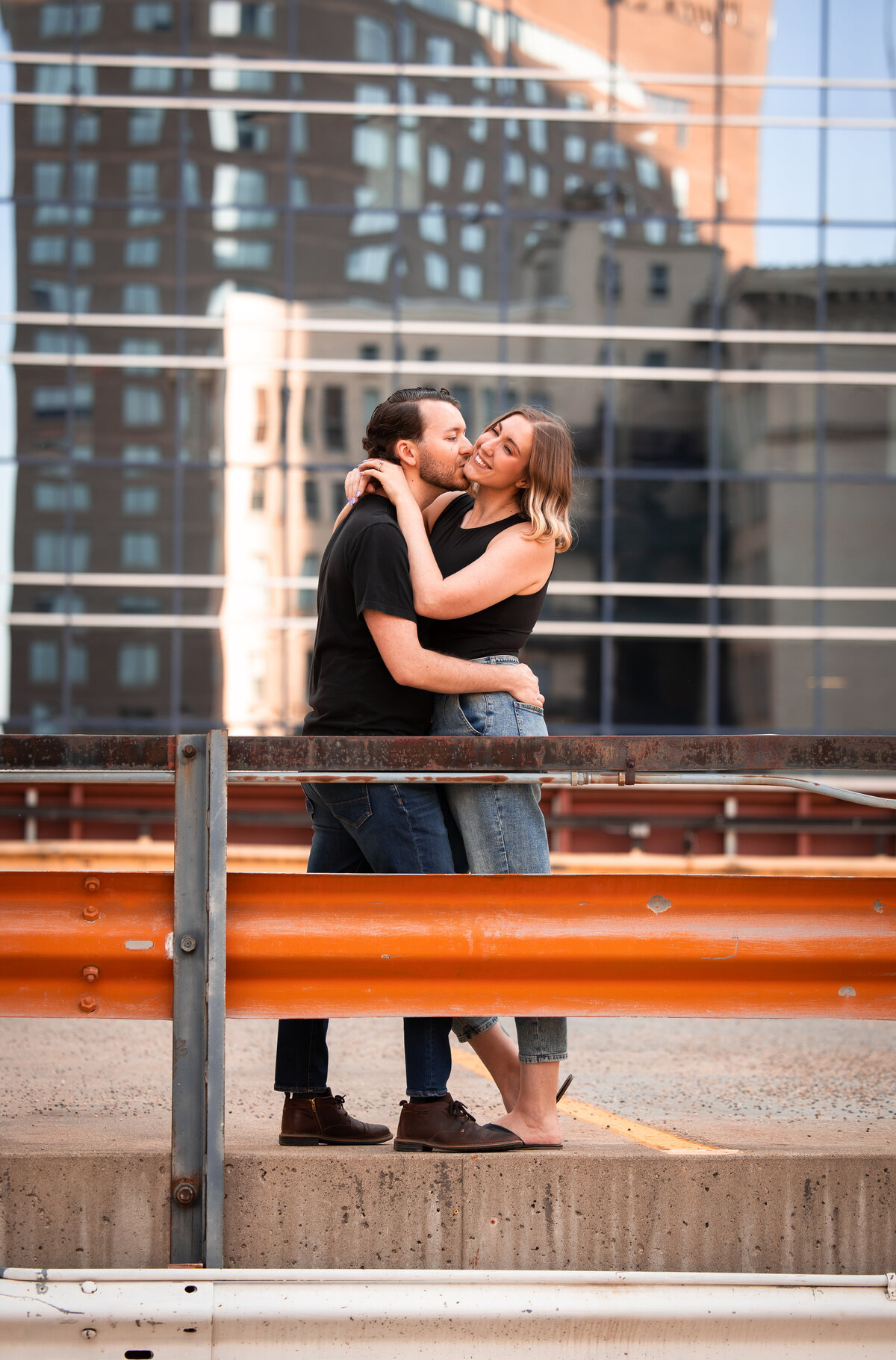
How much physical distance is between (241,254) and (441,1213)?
14.8m

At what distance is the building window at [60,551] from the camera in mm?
15523

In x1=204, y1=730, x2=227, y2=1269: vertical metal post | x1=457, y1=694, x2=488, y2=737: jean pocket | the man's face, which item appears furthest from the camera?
the man's face

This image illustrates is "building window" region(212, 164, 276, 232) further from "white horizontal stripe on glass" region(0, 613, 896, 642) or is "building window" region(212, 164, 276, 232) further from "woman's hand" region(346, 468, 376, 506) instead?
"woman's hand" region(346, 468, 376, 506)

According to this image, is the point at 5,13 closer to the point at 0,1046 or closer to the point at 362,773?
the point at 0,1046

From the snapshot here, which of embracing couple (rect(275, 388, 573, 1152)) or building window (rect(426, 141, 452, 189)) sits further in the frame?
building window (rect(426, 141, 452, 189))

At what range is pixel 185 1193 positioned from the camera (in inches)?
97.1

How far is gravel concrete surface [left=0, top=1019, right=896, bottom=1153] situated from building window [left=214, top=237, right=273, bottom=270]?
11.3 metres

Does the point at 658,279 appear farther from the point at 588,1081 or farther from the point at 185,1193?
the point at 185,1193

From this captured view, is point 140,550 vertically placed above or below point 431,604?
above

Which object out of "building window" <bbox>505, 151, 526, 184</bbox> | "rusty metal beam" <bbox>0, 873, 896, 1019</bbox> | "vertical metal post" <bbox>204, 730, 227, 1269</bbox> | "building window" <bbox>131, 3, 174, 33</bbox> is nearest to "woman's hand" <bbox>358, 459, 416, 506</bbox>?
"vertical metal post" <bbox>204, 730, 227, 1269</bbox>

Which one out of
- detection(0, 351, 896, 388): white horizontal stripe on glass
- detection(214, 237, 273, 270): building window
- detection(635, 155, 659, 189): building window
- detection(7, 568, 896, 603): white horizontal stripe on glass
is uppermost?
detection(635, 155, 659, 189): building window

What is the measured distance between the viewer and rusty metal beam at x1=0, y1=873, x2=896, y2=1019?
8.41 feet

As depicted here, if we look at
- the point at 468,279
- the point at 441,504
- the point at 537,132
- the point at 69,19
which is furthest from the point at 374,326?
the point at 441,504

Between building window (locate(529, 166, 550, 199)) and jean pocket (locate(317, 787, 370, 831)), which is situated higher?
building window (locate(529, 166, 550, 199))
